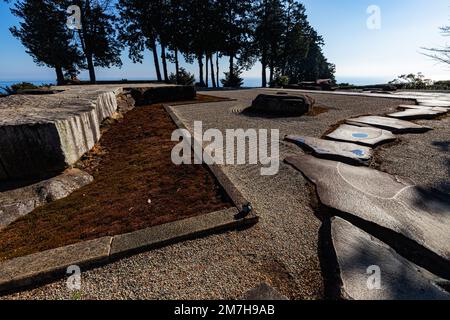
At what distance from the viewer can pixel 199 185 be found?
284cm

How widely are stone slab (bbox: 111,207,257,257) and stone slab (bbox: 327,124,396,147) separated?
3201mm

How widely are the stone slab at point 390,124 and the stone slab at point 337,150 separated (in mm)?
1720

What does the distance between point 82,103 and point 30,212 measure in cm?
277

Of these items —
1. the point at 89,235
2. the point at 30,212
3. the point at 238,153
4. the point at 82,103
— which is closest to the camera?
the point at 89,235

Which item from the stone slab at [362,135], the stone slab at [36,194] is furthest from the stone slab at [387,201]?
the stone slab at [36,194]

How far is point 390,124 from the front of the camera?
5445 millimetres

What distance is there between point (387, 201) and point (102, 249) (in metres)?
2.73

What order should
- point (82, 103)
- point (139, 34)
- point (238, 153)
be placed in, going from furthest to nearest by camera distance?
point (139, 34), point (82, 103), point (238, 153)

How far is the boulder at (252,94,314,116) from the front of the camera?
7.27m

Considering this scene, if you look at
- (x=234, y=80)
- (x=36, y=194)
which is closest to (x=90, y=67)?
(x=234, y=80)
